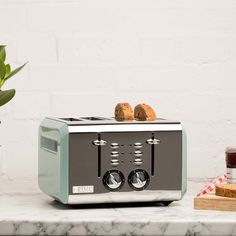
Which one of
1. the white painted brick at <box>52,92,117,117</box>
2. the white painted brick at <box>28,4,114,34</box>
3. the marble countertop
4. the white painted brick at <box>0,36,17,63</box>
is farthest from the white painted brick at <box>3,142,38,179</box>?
the marble countertop

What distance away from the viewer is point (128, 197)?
1.83 metres

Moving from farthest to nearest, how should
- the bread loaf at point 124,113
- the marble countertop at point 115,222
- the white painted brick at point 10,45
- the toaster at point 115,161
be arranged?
the white painted brick at point 10,45, the bread loaf at point 124,113, the toaster at point 115,161, the marble countertop at point 115,222

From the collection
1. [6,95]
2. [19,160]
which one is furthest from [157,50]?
[6,95]

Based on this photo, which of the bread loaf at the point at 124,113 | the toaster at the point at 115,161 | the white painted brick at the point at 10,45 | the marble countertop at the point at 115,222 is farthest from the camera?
the white painted brick at the point at 10,45

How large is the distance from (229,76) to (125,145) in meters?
0.68

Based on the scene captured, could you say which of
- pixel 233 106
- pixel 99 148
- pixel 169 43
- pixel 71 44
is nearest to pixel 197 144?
pixel 233 106

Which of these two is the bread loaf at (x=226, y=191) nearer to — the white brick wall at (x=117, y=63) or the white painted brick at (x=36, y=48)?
the white brick wall at (x=117, y=63)

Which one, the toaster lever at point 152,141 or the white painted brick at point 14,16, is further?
the white painted brick at point 14,16

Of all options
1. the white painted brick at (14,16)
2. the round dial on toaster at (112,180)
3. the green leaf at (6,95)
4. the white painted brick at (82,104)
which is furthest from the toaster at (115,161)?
the white painted brick at (14,16)

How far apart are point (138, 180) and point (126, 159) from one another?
0.06m

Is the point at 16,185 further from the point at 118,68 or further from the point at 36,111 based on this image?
the point at 118,68

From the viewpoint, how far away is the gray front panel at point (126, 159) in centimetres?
180

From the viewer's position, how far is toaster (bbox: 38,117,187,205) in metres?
1.80

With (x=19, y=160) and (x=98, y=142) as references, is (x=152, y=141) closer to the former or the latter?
(x=98, y=142)
